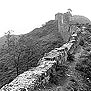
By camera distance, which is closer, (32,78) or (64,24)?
(32,78)

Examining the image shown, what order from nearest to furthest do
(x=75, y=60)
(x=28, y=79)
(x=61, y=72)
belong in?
(x=28, y=79), (x=61, y=72), (x=75, y=60)

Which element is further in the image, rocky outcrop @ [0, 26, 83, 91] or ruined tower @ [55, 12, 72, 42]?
ruined tower @ [55, 12, 72, 42]

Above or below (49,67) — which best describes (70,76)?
below

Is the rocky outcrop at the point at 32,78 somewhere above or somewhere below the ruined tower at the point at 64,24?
below

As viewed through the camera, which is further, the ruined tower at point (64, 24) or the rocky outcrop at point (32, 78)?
the ruined tower at point (64, 24)

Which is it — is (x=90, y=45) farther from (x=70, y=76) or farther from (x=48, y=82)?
(x=48, y=82)

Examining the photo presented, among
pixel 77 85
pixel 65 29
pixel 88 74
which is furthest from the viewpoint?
pixel 65 29

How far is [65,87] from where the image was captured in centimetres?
891

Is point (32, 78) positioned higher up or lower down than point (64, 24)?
lower down

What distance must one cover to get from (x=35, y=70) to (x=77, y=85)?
8.77ft

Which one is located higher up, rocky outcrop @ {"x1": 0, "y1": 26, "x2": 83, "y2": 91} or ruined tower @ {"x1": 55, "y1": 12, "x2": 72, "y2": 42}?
ruined tower @ {"x1": 55, "y1": 12, "x2": 72, "y2": 42}

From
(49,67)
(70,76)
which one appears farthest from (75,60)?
(49,67)

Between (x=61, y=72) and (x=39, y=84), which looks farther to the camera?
(x=61, y=72)

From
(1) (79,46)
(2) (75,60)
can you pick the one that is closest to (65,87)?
(2) (75,60)
